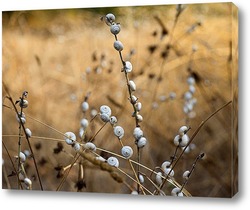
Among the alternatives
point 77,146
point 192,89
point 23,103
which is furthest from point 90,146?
point 192,89

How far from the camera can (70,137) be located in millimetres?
2238

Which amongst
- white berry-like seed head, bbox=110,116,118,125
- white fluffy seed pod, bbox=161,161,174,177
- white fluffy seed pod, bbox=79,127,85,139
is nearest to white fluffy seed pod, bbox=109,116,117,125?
white berry-like seed head, bbox=110,116,118,125

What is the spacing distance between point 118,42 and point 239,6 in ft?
1.30

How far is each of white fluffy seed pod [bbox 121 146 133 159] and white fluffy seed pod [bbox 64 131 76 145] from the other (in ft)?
0.55

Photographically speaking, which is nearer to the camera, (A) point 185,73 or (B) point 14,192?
(A) point 185,73

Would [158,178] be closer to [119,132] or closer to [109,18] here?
[119,132]

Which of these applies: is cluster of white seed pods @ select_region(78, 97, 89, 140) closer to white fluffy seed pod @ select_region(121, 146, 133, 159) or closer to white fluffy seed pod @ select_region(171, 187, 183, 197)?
white fluffy seed pod @ select_region(121, 146, 133, 159)

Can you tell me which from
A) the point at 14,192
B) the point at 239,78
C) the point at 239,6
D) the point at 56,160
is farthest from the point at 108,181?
the point at 239,6

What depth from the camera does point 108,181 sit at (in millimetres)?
2223

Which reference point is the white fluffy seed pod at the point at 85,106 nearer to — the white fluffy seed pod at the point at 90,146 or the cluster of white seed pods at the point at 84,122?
the cluster of white seed pods at the point at 84,122

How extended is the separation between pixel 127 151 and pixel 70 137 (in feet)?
0.65

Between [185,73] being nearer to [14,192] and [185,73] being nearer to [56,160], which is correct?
[56,160]

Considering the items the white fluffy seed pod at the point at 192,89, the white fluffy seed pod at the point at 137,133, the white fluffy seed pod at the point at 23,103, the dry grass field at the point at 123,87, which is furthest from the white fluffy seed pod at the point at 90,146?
the white fluffy seed pod at the point at 192,89

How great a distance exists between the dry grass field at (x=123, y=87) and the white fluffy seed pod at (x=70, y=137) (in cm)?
2
